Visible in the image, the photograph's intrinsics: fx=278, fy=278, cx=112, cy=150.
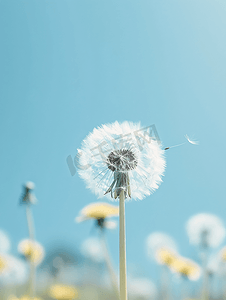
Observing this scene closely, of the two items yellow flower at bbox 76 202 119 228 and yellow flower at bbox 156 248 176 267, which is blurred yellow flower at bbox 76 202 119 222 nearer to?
yellow flower at bbox 76 202 119 228

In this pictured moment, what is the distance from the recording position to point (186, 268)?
1.90 metres

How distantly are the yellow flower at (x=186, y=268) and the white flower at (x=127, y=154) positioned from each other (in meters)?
0.62

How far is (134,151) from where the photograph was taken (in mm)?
1550

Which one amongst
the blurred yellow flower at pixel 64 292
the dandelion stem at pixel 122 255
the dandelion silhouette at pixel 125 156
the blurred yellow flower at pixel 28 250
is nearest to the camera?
the dandelion stem at pixel 122 255

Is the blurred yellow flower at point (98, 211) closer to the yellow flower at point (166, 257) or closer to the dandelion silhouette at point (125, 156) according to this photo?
the dandelion silhouette at point (125, 156)

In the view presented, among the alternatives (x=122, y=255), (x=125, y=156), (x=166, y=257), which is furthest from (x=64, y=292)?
(x=166, y=257)

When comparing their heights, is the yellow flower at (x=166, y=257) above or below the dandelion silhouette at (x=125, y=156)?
below

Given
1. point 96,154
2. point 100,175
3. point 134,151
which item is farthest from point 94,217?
point 134,151

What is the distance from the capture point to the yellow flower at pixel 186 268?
179 cm

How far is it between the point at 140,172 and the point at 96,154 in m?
0.29

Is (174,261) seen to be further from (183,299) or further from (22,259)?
(22,259)

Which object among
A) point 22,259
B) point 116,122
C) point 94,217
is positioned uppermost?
point 116,122

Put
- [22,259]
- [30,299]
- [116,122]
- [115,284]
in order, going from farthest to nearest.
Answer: [22,259]
[116,122]
[30,299]
[115,284]

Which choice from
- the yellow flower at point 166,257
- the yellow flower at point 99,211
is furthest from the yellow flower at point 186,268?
the yellow flower at point 99,211
